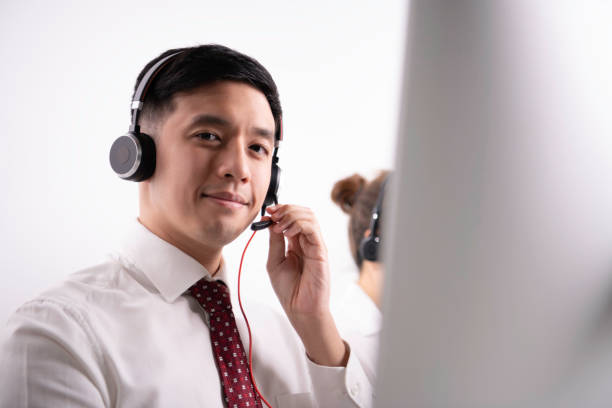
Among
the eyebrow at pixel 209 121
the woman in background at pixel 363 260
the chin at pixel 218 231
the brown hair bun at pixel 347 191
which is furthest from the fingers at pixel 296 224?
the brown hair bun at pixel 347 191

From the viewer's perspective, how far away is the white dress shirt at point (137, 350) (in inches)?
28.4

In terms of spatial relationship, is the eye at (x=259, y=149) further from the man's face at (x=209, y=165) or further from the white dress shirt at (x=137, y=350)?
the white dress shirt at (x=137, y=350)

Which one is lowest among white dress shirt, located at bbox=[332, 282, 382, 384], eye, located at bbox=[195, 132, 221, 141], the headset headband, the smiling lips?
white dress shirt, located at bbox=[332, 282, 382, 384]

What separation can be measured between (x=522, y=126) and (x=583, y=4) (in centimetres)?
8

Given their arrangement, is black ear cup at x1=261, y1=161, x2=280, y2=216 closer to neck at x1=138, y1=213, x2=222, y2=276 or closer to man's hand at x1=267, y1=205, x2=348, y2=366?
man's hand at x1=267, y1=205, x2=348, y2=366

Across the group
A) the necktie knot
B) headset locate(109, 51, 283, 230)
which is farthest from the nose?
the necktie knot

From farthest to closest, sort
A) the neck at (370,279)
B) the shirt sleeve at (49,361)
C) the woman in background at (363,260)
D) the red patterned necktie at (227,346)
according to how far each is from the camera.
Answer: the neck at (370,279)
the woman in background at (363,260)
the red patterned necktie at (227,346)
the shirt sleeve at (49,361)

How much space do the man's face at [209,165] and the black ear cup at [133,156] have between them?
30mm

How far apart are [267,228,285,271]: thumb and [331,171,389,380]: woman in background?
0.35 meters

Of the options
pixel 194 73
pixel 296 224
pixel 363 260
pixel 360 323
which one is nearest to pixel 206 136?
pixel 194 73

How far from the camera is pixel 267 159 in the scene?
3.38ft

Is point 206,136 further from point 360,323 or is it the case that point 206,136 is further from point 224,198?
point 360,323

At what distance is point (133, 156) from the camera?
906mm

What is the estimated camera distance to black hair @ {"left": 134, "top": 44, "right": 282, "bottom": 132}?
0.96 metres
